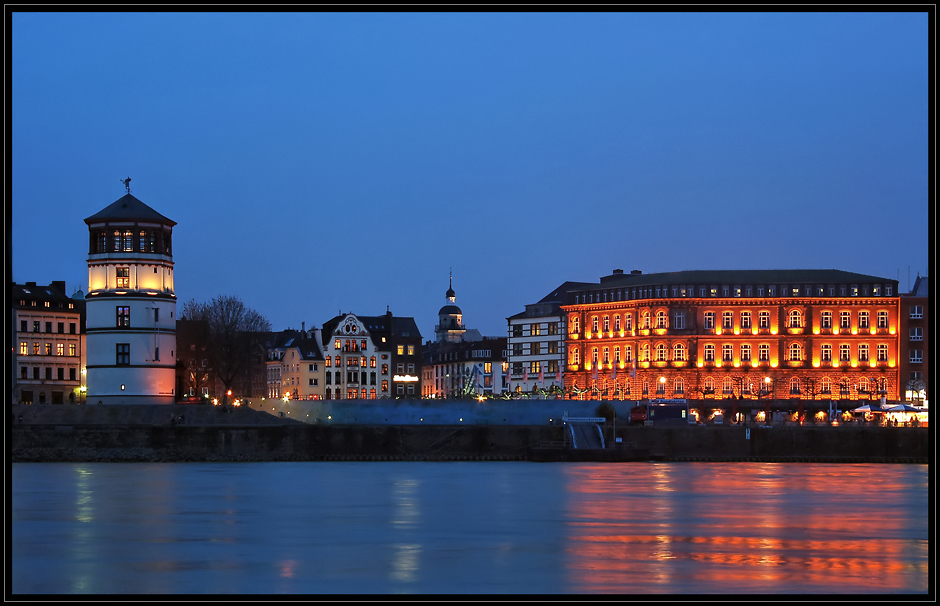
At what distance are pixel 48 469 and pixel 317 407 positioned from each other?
86.8 feet

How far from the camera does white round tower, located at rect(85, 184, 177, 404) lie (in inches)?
3445

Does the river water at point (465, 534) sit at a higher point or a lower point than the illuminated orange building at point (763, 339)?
lower

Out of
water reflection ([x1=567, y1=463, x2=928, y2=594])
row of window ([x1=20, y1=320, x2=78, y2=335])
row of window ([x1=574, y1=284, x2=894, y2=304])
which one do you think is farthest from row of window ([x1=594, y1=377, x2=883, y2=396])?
water reflection ([x1=567, y1=463, x2=928, y2=594])

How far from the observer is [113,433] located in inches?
3273

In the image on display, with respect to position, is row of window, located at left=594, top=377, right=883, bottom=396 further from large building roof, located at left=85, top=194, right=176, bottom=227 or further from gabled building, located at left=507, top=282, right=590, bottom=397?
large building roof, located at left=85, top=194, right=176, bottom=227

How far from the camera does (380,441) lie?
88188 millimetres

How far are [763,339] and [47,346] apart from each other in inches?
2462

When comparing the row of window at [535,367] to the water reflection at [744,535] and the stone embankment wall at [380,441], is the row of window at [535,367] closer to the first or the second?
the stone embankment wall at [380,441]

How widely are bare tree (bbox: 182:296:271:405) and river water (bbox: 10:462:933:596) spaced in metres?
41.7

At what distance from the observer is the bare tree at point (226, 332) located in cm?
11112

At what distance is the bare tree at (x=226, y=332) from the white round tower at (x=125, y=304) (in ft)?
54.7

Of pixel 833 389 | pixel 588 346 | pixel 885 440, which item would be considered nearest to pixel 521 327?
pixel 588 346

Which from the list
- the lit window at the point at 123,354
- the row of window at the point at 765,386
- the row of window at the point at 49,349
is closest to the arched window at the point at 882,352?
the row of window at the point at 765,386

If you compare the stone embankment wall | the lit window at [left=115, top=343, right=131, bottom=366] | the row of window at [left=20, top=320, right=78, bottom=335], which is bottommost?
the stone embankment wall
